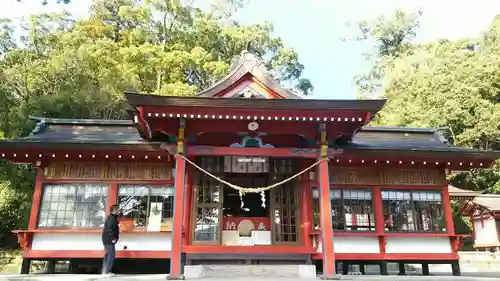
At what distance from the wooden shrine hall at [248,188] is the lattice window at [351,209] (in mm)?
32

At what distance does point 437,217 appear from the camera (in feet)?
41.3

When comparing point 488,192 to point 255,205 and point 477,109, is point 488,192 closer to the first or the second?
point 477,109

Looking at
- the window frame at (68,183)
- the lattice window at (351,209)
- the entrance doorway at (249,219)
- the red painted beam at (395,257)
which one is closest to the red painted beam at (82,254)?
the window frame at (68,183)

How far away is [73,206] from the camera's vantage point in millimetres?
11750

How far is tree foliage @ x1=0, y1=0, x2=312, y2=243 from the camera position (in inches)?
860

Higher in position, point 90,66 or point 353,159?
point 90,66

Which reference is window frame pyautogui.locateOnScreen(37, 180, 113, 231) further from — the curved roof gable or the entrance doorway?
the curved roof gable

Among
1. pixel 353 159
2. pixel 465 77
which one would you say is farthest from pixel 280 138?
pixel 465 77

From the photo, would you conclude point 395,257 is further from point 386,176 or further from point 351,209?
point 386,176

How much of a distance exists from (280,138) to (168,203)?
3909 millimetres

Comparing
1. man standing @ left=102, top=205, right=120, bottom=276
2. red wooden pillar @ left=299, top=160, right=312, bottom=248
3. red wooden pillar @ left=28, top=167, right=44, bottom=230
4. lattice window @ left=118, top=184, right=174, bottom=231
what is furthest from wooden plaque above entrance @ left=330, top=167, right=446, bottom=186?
red wooden pillar @ left=28, top=167, right=44, bottom=230

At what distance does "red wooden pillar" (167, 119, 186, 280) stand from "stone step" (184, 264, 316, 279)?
2.50 ft

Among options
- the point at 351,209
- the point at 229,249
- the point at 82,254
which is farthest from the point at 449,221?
the point at 82,254

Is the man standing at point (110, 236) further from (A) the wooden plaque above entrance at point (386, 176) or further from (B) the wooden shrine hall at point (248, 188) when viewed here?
(A) the wooden plaque above entrance at point (386, 176)
